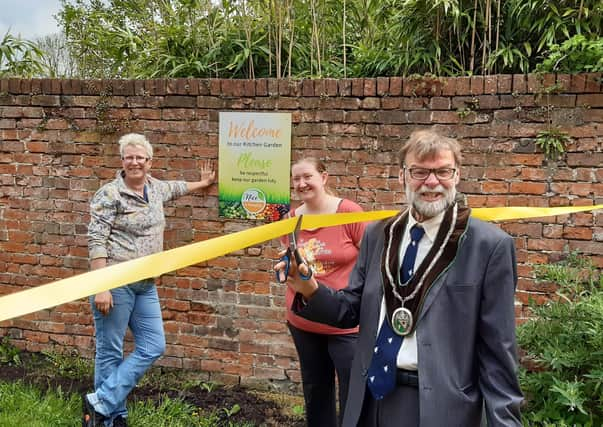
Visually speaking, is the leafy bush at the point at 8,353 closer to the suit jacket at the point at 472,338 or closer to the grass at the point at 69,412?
the grass at the point at 69,412

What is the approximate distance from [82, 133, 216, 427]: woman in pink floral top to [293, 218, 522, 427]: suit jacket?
204 cm

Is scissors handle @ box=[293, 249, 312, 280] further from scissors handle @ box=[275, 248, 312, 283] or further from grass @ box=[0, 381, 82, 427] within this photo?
grass @ box=[0, 381, 82, 427]

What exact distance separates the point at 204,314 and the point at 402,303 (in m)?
2.65

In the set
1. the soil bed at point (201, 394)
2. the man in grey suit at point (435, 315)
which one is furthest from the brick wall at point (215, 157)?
the man in grey suit at point (435, 315)

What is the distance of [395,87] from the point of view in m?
3.74

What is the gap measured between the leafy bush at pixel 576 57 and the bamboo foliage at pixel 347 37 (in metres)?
0.15

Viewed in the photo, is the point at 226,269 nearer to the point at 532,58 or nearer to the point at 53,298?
the point at 53,298

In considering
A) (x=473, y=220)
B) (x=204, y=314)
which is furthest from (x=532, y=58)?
(x=204, y=314)

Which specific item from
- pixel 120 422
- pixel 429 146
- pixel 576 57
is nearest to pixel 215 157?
pixel 120 422

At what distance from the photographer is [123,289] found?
3316mm

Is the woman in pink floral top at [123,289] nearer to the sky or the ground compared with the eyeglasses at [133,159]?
nearer to the ground

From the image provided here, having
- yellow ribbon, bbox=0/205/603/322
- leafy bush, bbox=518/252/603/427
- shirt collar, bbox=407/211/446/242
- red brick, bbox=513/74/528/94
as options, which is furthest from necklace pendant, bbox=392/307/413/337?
red brick, bbox=513/74/528/94

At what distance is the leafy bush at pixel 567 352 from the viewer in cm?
285

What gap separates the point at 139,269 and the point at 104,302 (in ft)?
4.46
